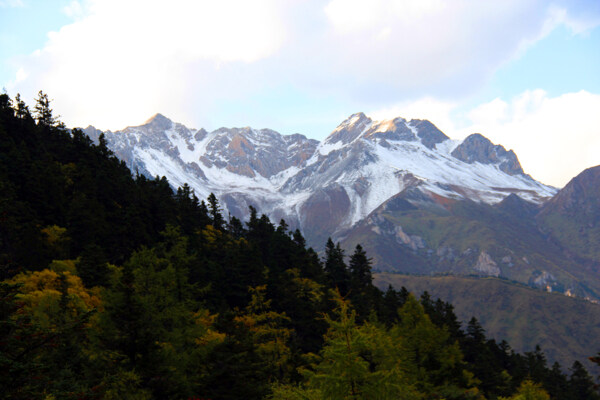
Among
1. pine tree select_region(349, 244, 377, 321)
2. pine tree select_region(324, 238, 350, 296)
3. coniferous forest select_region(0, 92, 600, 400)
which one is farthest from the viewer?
pine tree select_region(324, 238, 350, 296)

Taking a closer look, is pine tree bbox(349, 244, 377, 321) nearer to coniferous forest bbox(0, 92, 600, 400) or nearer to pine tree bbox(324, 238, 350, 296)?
coniferous forest bbox(0, 92, 600, 400)

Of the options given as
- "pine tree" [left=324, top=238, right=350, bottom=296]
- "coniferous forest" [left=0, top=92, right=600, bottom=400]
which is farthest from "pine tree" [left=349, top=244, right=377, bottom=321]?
"pine tree" [left=324, top=238, right=350, bottom=296]

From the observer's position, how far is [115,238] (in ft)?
A: 212

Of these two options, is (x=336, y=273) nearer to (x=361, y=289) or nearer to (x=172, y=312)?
(x=361, y=289)

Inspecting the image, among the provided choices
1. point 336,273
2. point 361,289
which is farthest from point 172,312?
point 336,273

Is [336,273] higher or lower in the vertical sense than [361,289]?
higher

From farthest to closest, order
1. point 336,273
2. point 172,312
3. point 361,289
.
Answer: point 336,273, point 361,289, point 172,312

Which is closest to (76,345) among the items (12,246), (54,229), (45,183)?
(12,246)

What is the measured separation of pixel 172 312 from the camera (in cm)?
3788

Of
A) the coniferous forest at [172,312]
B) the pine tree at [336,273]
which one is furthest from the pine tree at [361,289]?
the pine tree at [336,273]

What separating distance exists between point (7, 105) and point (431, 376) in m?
93.7

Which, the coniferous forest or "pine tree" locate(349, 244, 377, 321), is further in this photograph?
"pine tree" locate(349, 244, 377, 321)

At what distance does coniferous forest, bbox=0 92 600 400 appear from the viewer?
18.0m

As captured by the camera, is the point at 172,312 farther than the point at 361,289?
No
